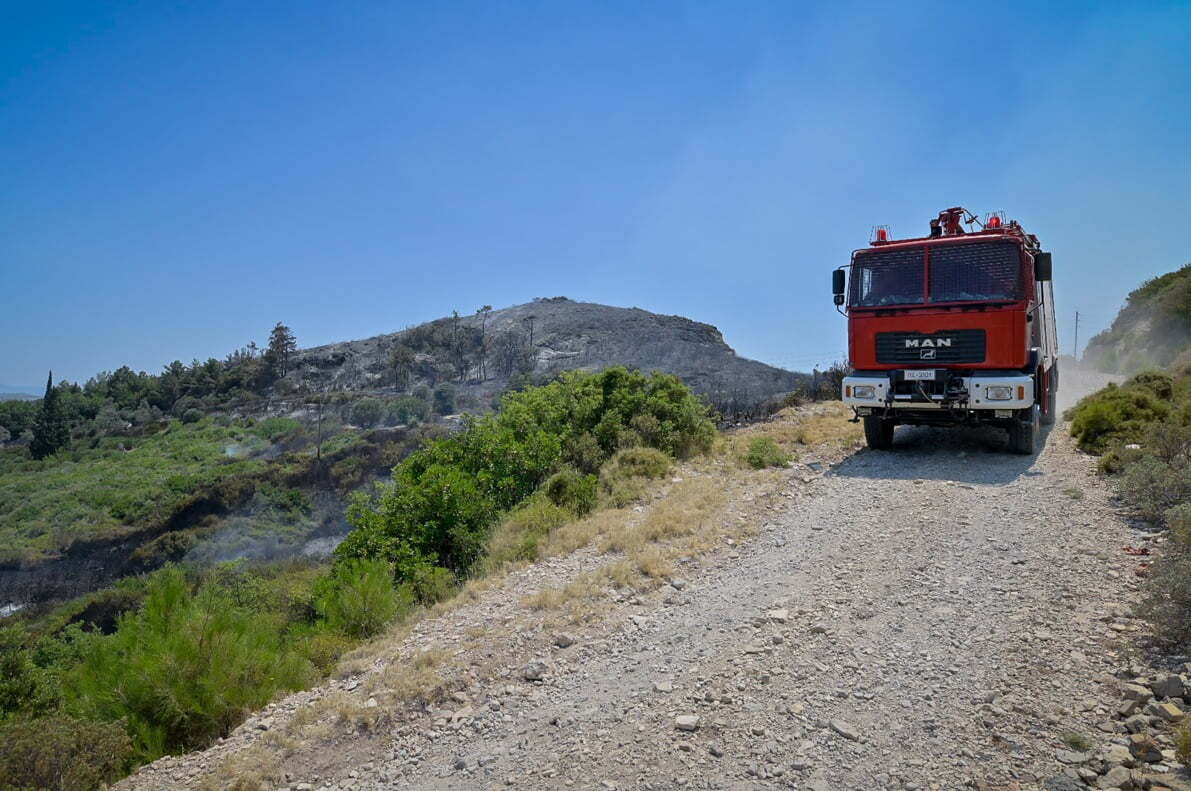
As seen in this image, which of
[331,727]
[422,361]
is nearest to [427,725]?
[331,727]

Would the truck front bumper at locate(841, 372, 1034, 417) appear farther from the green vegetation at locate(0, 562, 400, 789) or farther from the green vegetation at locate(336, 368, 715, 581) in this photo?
the green vegetation at locate(0, 562, 400, 789)

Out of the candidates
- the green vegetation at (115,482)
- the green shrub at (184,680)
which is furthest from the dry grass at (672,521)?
the green vegetation at (115,482)

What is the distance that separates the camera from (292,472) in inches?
1601

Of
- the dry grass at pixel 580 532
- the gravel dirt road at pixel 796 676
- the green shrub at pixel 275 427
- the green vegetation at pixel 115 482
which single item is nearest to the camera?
the gravel dirt road at pixel 796 676

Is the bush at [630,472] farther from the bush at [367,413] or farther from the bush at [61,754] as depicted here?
the bush at [367,413]

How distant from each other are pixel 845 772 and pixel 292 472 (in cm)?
4270

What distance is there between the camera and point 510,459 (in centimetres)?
1037

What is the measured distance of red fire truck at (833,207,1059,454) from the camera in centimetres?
916

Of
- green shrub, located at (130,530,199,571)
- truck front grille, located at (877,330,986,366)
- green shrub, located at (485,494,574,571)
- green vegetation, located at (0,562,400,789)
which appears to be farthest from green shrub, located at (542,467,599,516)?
green shrub, located at (130,530,199,571)

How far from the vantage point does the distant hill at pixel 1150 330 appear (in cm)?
2970

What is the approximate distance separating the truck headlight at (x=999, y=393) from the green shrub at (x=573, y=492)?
5631mm

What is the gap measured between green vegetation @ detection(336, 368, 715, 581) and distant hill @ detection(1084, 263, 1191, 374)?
24404mm

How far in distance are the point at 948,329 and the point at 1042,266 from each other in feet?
5.19

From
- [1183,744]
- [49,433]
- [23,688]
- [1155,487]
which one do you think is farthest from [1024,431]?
[49,433]
